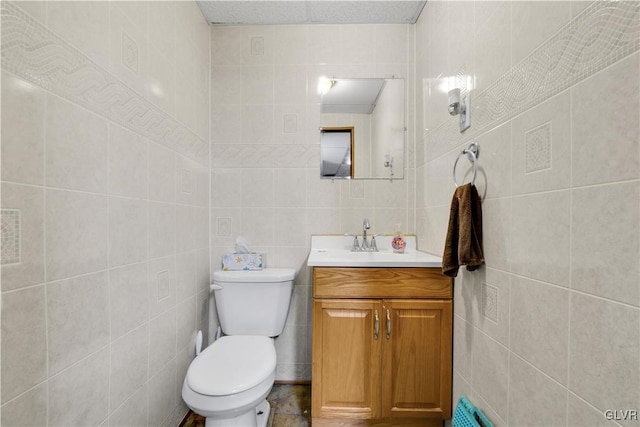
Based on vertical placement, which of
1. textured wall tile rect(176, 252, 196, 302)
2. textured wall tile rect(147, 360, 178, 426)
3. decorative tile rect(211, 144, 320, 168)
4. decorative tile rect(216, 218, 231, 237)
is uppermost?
decorative tile rect(211, 144, 320, 168)

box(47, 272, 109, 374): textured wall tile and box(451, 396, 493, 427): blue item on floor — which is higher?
box(47, 272, 109, 374): textured wall tile

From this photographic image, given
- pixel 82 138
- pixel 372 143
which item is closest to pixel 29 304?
pixel 82 138

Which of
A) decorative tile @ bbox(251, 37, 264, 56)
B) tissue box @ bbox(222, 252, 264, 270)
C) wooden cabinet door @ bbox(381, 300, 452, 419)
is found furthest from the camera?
decorative tile @ bbox(251, 37, 264, 56)

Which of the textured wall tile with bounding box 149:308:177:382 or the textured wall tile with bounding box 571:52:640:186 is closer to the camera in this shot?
the textured wall tile with bounding box 571:52:640:186

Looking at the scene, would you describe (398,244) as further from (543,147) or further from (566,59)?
(566,59)

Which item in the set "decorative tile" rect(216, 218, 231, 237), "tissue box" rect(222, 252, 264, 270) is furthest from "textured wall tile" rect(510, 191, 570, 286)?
"decorative tile" rect(216, 218, 231, 237)

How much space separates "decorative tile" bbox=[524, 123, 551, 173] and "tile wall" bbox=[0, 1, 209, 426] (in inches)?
52.2

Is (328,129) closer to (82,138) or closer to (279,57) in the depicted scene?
(279,57)

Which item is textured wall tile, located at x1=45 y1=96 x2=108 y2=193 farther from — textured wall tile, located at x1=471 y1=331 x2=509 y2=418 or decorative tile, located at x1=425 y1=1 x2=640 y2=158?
textured wall tile, located at x1=471 y1=331 x2=509 y2=418

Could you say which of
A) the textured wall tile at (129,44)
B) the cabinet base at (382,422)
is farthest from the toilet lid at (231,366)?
the textured wall tile at (129,44)

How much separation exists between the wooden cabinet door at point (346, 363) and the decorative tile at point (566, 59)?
0.93m

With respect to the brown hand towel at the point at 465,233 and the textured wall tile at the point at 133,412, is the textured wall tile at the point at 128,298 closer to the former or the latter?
the textured wall tile at the point at 133,412

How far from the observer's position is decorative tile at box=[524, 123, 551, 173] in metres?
0.75

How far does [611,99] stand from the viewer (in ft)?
1.90
